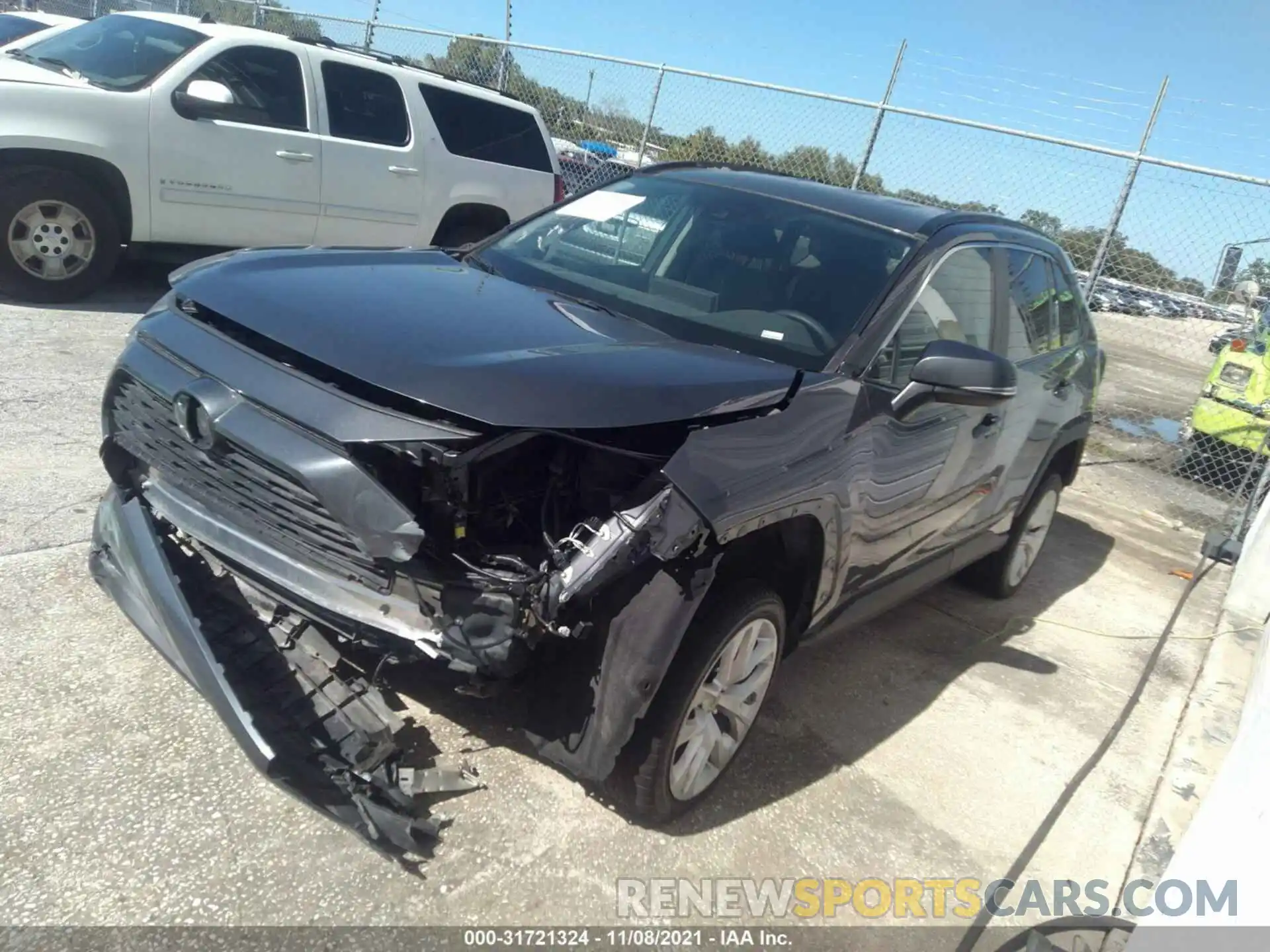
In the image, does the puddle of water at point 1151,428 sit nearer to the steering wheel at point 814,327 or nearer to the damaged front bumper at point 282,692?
the steering wheel at point 814,327

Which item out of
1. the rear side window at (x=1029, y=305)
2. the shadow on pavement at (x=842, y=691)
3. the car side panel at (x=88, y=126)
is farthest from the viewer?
the car side panel at (x=88, y=126)

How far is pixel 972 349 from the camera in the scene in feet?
10.2

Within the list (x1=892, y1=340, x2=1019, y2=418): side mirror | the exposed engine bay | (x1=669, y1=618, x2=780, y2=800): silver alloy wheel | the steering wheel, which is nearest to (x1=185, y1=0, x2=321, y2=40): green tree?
the steering wheel

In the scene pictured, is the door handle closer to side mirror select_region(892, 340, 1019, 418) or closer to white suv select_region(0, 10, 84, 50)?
side mirror select_region(892, 340, 1019, 418)

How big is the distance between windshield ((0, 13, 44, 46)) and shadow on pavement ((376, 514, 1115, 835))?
7278mm

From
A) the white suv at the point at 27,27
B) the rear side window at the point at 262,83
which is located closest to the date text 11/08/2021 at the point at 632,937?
the rear side window at the point at 262,83

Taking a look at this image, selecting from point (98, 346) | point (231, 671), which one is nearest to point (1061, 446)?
point (231, 671)

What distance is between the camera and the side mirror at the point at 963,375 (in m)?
3.05

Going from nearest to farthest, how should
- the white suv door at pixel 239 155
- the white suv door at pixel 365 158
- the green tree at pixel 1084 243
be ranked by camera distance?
the white suv door at pixel 239 155 < the white suv door at pixel 365 158 < the green tree at pixel 1084 243

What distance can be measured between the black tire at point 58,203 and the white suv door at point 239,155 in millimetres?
320

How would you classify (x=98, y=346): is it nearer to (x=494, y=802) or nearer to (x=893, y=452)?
(x=494, y=802)

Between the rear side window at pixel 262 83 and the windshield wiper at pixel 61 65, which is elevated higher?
the rear side window at pixel 262 83

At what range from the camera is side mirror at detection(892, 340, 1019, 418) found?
3055 millimetres

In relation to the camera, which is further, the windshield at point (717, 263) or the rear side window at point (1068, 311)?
the rear side window at point (1068, 311)
